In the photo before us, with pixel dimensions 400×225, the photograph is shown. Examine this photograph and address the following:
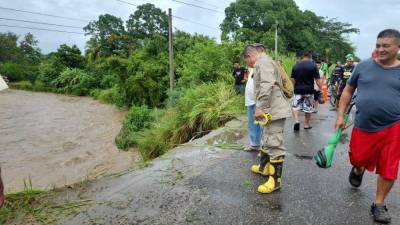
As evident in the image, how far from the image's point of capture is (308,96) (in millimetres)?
7871

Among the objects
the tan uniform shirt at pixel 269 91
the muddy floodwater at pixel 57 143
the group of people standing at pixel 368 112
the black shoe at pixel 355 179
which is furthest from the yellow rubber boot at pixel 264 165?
the muddy floodwater at pixel 57 143

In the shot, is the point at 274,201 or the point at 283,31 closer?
the point at 274,201

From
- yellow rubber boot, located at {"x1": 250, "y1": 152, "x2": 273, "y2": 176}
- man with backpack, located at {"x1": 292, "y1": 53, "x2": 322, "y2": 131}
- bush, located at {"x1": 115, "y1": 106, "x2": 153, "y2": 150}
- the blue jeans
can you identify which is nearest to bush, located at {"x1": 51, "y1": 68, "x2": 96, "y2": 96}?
bush, located at {"x1": 115, "y1": 106, "x2": 153, "y2": 150}

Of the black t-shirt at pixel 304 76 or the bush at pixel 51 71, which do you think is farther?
the bush at pixel 51 71

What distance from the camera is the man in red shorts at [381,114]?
329cm

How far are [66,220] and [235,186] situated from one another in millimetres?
2134

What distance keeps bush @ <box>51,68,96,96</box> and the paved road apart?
3368 cm

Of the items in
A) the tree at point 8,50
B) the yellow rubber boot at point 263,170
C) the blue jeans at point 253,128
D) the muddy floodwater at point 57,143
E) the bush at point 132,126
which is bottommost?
the muddy floodwater at point 57,143

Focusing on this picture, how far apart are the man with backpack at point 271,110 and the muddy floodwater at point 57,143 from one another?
3753mm

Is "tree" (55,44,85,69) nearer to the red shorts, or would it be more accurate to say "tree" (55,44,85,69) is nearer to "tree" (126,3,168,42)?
"tree" (126,3,168,42)

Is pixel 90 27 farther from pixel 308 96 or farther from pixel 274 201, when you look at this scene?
pixel 274 201

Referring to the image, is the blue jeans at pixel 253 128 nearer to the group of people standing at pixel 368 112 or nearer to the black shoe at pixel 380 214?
the group of people standing at pixel 368 112

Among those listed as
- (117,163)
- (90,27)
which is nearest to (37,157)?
(117,163)

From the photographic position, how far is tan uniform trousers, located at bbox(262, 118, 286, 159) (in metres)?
4.17
